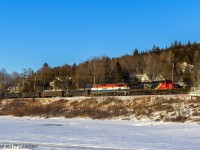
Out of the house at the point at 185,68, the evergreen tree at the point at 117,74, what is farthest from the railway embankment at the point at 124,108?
the house at the point at 185,68

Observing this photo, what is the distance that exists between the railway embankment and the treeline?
3298cm

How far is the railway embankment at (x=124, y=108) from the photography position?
37.0 metres

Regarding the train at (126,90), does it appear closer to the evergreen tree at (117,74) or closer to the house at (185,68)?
the evergreen tree at (117,74)

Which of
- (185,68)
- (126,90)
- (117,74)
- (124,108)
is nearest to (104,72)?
(117,74)

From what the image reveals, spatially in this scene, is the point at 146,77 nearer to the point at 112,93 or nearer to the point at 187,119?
the point at 112,93

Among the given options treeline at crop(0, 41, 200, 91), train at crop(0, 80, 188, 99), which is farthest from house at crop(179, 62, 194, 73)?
train at crop(0, 80, 188, 99)

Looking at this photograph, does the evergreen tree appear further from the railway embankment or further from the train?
the railway embankment

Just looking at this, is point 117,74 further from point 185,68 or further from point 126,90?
point 126,90

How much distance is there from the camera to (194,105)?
3856 cm

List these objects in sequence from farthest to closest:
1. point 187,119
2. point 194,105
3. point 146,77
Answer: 1. point 146,77
2. point 194,105
3. point 187,119

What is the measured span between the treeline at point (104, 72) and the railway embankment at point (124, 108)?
3298 centimetres

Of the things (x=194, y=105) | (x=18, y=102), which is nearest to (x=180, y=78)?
(x=18, y=102)

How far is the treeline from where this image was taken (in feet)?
312

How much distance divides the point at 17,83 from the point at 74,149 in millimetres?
111690
